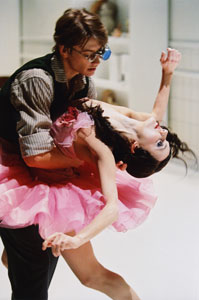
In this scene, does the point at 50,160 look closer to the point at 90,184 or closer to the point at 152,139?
the point at 90,184

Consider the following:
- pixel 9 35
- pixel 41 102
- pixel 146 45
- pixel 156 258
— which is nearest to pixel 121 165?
pixel 41 102

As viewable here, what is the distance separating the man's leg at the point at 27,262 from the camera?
1723 millimetres

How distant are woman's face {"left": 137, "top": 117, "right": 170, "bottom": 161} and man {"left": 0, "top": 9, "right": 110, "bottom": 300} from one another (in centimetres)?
21

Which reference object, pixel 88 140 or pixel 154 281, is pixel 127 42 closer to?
pixel 154 281

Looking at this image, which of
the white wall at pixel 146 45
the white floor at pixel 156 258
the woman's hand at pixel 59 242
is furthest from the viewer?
the white wall at pixel 146 45

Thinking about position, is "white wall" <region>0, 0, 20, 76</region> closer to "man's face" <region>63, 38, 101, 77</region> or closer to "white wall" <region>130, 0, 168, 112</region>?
"white wall" <region>130, 0, 168, 112</region>

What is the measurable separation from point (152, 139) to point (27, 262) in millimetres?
539

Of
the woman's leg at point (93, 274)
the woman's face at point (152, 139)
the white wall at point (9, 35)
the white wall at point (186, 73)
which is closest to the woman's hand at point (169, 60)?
the woman's face at point (152, 139)

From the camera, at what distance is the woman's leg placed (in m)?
1.74

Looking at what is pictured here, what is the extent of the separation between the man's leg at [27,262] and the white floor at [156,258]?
0.54 metres

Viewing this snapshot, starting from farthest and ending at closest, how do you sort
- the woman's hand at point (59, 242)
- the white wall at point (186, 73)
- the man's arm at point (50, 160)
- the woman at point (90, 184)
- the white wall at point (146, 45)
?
the white wall at point (146, 45) < the white wall at point (186, 73) < the man's arm at point (50, 160) < the woman at point (90, 184) < the woman's hand at point (59, 242)

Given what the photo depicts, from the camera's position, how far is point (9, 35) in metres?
6.07

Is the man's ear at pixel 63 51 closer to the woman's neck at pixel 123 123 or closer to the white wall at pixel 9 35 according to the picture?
the woman's neck at pixel 123 123

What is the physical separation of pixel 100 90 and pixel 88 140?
3.77 metres
